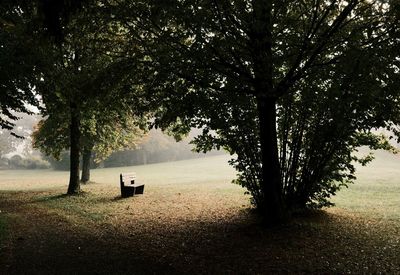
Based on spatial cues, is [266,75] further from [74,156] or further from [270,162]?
[74,156]

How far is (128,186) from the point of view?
18.5 metres

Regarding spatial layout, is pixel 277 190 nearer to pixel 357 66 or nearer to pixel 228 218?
pixel 228 218

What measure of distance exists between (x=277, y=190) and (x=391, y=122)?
3.62m

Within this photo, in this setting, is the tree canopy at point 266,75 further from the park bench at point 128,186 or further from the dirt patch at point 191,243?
the park bench at point 128,186

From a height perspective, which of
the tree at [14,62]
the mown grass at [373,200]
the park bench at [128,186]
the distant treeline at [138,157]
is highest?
the tree at [14,62]

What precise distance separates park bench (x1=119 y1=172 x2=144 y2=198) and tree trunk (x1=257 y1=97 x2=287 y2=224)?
31.6 ft

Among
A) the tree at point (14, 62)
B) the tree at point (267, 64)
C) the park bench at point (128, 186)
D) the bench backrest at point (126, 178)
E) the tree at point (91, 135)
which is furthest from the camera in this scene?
the tree at point (91, 135)

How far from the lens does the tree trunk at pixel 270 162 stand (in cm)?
1005

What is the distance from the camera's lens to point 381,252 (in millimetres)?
8086

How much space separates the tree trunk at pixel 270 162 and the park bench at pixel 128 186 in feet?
31.6

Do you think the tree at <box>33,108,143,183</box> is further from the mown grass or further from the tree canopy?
the mown grass

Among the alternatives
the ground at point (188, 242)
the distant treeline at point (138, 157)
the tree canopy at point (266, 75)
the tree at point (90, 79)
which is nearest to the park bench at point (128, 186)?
the tree at point (90, 79)

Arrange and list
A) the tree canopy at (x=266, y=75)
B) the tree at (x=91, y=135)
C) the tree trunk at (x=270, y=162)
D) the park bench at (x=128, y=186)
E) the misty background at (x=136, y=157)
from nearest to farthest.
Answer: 1. the tree canopy at (x=266, y=75)
2. the tree trunk at (x=270, y=162)
3. the park bench at (x=128, y=186)
4. the tree at (x=91, y=135)
5. the misty background at (x=136, y=157)

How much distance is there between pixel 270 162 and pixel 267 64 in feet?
9.94
